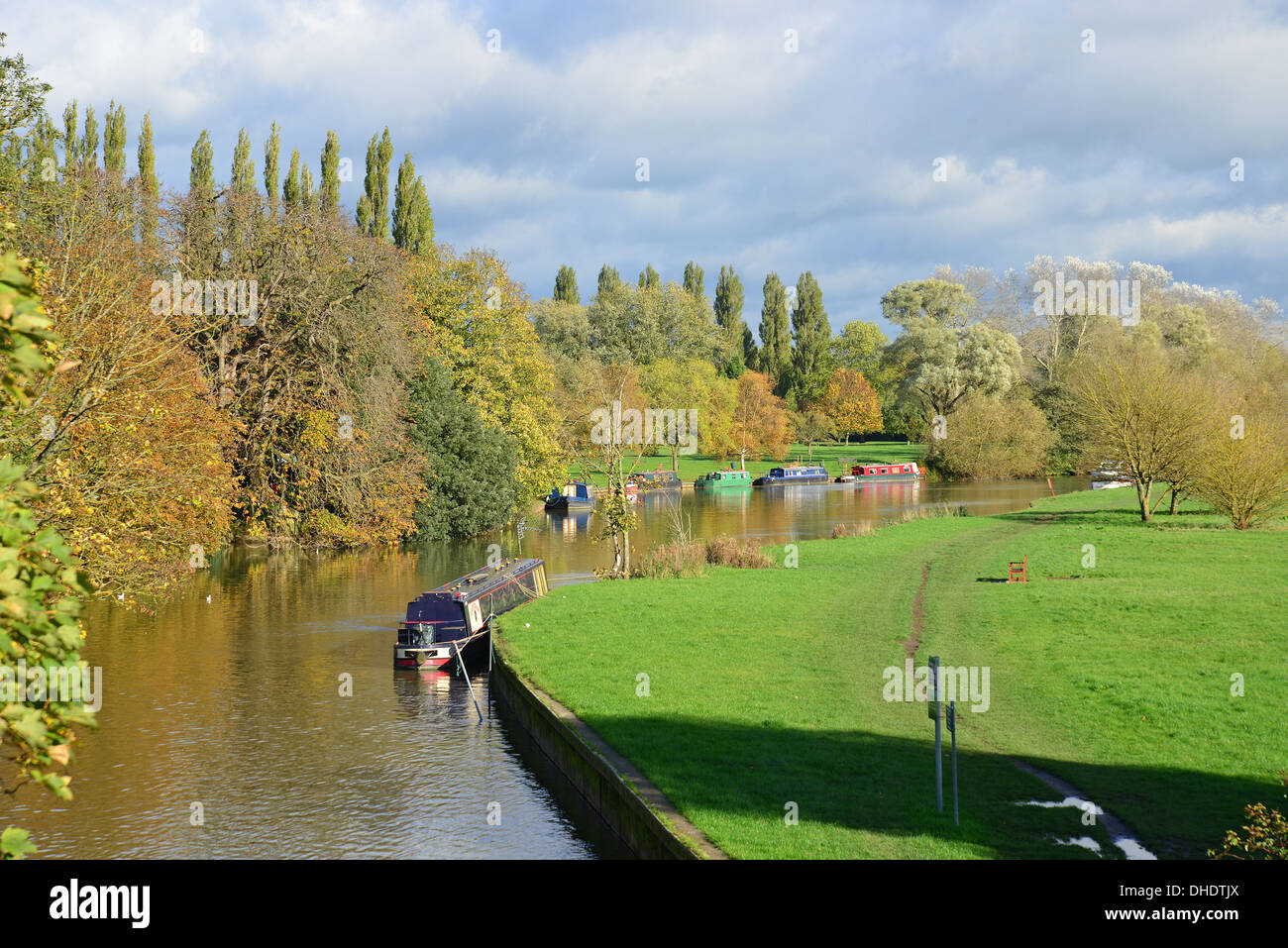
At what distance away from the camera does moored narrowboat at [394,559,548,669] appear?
23234 mm

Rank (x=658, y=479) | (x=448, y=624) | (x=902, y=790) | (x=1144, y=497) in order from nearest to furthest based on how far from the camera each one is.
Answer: (x=902, y=790), (x=448, y=624), (x=1144, y=497), (x=658, y=479)

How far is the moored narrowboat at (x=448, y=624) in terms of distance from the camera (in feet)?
76.2

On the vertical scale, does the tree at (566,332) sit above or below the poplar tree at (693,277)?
below

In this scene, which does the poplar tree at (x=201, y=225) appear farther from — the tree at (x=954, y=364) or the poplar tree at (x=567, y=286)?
the poplar tree at (x=567, y=286)

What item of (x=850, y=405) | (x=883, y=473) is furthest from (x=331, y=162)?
(x=850, y=405)

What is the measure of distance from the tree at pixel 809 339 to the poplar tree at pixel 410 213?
70.0 meters

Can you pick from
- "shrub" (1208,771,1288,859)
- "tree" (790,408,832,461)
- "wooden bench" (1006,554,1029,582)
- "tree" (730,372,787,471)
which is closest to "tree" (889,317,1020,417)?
→ "tree" (730,372,787,471)

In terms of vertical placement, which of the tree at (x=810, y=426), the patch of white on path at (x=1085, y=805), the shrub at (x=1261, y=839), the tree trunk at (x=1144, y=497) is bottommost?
the patch of white on path at (x=1085, y=805)

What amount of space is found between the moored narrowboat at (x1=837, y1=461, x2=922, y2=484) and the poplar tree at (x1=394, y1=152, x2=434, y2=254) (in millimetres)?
46763

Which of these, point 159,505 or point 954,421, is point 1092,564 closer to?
point 159,505

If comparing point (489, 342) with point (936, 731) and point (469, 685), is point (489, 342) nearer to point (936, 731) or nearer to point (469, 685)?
point (469, 685)

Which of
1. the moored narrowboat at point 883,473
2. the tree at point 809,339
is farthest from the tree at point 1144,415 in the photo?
the tree at point 809,339

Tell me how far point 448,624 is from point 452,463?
27.3 m

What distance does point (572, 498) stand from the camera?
217 ft
